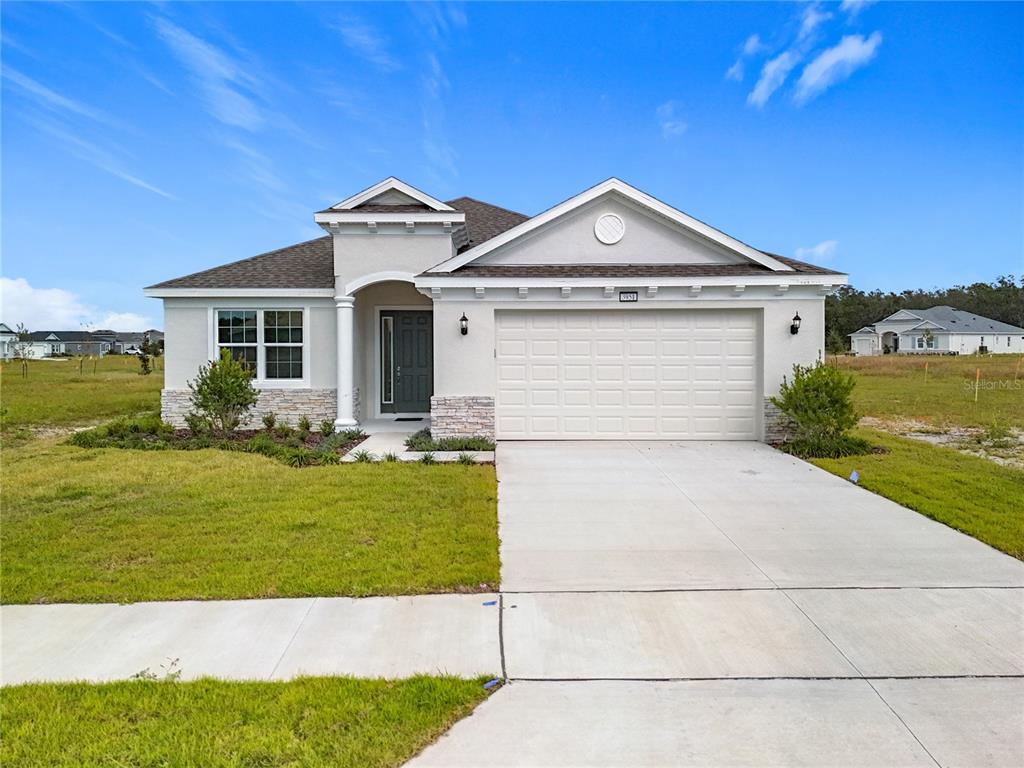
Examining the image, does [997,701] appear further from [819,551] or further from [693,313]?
[693,313]

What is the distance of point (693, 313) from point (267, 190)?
623 inches

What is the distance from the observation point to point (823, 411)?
34.3 feet

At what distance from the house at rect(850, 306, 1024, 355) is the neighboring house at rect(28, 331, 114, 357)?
10522 centimetres

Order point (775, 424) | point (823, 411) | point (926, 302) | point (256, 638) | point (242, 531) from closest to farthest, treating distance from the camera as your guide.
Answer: point (256, 638) → point (242, 531) → point (823, 411) → point (775, 424) → point (926, 302)

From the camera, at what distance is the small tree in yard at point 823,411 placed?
10352mm

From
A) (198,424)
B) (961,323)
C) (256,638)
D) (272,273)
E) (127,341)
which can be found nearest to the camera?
(256,638)

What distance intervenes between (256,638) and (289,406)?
1013 centimetres

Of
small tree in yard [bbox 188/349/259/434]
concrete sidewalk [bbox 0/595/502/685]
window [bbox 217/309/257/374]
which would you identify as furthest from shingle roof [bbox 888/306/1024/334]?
concrete sidewalk [bbox 0/595/502/685]

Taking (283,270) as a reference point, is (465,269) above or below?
below

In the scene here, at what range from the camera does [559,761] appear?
2768mm

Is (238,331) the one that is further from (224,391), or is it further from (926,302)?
(926,302)

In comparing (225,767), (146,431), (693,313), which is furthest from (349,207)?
(225,767)

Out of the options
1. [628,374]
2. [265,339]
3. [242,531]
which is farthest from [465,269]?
[242,531]

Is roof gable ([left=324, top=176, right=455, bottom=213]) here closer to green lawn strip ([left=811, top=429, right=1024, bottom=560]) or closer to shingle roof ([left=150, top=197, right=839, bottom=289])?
shingle roof ([left=150, top=197, right=839, bottom=289])
